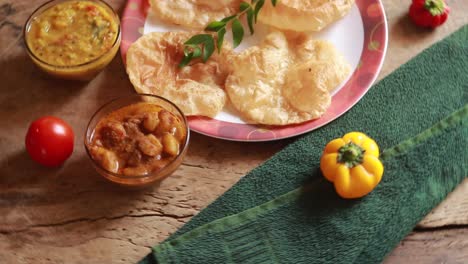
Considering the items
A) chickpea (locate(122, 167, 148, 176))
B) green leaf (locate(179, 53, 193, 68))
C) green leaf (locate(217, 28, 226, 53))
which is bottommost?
chickpea (locate(122, 167, 148, 176))

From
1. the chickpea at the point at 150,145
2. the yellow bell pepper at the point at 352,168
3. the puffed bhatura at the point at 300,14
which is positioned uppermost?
the puffed bhatura at the point at 300,14

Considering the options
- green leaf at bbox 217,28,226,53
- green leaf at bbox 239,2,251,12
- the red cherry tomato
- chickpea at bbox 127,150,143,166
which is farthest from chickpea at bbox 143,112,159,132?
green leaf at bbox 239,2,251,12

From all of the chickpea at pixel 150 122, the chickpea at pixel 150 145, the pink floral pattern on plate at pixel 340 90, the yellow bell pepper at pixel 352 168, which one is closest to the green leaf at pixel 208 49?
the pink floral pattern on plate at pixel 340 90

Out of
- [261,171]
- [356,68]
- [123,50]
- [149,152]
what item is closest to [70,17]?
[123,50]

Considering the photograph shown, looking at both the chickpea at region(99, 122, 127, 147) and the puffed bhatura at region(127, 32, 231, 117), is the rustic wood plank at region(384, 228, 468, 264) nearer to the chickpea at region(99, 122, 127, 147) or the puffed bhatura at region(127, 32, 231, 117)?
the puffed bhatura at region(127, 32, 231, 117)

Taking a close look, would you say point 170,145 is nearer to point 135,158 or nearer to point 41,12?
point 135,158

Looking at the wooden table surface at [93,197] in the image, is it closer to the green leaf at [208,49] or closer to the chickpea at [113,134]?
the chickpea at [113,134]

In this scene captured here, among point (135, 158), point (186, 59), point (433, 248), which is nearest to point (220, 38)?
point (186, 59)

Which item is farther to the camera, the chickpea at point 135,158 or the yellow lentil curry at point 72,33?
the yellow lentil curry at point 72,33
